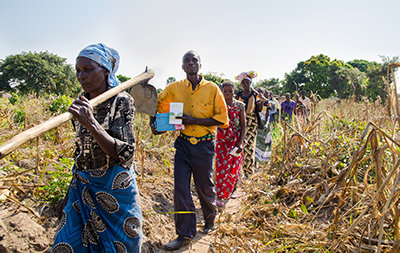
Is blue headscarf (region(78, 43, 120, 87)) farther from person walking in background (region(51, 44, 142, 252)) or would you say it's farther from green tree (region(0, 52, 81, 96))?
A: green tree (region(0, 52, 81, 96))

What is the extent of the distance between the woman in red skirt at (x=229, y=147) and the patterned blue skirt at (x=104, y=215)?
8.07 ft

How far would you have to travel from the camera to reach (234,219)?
10.8 feet

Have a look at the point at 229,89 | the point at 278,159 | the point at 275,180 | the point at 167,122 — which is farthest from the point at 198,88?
the point at 278,159

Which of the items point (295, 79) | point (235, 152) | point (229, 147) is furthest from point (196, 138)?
point (295, 79)

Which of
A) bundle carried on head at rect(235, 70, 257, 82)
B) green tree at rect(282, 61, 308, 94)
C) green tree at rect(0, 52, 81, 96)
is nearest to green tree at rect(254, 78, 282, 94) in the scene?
green tree at rect(282, 61, 308, 94)

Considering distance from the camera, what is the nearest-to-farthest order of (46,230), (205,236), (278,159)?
(46,230) → (205,236) → (278,159)

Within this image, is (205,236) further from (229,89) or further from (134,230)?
(229,89)

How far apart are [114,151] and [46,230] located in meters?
1.38

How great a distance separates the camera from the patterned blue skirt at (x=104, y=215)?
1.58 m

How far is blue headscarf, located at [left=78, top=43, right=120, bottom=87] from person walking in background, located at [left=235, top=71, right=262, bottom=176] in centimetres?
341

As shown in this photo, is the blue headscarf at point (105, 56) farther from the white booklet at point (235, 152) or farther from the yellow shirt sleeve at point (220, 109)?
the white booklet at point (235, 152)

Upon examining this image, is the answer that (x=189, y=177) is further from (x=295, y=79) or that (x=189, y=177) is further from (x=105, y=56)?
(x=295, y=79)

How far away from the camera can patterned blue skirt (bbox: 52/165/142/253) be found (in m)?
1.58

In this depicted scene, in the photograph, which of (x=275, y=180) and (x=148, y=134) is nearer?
(x=275, y=180)
